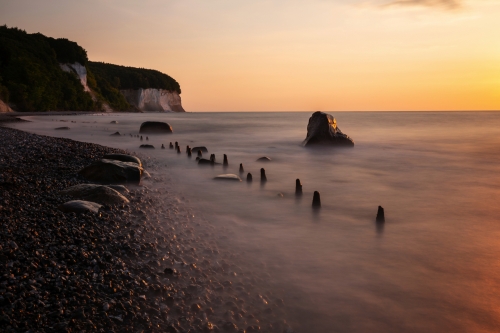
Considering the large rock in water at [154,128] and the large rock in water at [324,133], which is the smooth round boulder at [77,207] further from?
the large rock in water at [154,128]

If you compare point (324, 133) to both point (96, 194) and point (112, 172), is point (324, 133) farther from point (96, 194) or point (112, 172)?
point (96, 194)

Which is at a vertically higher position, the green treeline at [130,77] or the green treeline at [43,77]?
the green treeline at [130,77]

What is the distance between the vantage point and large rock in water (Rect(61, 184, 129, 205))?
25.9 feet

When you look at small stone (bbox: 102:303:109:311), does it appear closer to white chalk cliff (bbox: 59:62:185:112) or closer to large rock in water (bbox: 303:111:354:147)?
large rock in water (bbox: 303:111:354:147)

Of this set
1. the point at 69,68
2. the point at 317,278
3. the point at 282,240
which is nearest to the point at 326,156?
the point at 282,240

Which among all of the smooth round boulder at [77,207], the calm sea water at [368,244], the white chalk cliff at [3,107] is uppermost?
the white chalk cliff at [3,107]

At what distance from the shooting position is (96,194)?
7.98 metres

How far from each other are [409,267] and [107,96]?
4626 inches

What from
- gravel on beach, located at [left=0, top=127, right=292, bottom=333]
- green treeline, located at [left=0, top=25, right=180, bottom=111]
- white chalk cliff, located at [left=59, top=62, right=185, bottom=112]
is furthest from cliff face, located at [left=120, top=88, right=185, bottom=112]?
gravel on beach, located at [left=0, top=127, right=292, bottom=333]

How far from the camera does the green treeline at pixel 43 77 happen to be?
200 ft

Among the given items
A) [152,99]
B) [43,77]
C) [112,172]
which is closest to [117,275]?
[112,172]

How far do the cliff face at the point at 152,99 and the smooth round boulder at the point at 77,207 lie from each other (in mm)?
154811

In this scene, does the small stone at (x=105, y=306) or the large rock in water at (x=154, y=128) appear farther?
the large rock in water at (x=154, y=128)

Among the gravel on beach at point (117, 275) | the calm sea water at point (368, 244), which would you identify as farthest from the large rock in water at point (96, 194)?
the calm sea water at point (368, 244)
